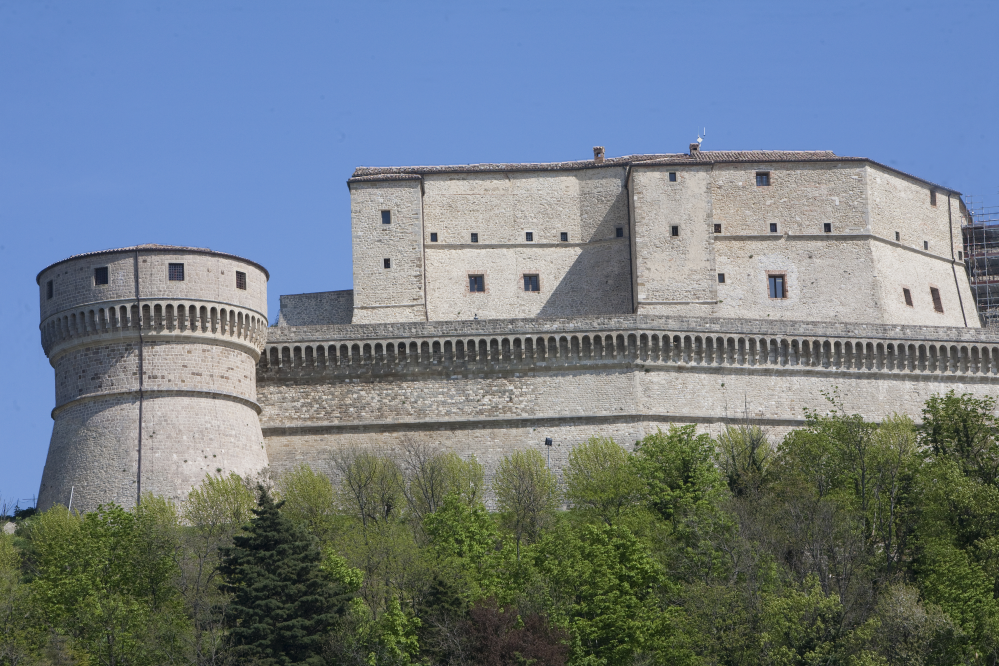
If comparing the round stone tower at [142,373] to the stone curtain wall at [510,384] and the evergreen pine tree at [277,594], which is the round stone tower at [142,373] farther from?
the evergreen pine tree at [277,594]

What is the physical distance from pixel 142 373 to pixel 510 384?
1121 centimetres

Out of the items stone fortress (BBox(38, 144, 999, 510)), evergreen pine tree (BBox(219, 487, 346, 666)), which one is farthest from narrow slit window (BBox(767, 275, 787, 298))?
evergreen pine tree (BBox(219, 487, 346, 666))

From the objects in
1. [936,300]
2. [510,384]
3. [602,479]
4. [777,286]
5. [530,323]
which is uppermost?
[777,286]

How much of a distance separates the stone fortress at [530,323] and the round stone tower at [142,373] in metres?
0.06

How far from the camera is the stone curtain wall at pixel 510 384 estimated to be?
2074 inches

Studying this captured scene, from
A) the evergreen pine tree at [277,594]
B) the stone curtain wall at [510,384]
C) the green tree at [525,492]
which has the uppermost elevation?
the stone curtain wall at [510,384]

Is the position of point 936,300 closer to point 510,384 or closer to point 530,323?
point 530,323

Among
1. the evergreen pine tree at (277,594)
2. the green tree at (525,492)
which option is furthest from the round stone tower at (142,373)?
the green tree at (525,492)

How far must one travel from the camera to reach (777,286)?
207ft

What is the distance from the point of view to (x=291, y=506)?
159 feet

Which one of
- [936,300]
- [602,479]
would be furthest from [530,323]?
[936,300]

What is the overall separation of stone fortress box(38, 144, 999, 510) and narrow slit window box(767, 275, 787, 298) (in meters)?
0.06

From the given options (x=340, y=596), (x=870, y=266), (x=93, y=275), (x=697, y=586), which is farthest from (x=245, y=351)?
(x=870, y=266)

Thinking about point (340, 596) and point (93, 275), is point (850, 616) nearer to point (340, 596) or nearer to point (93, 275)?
point (340, 596)
